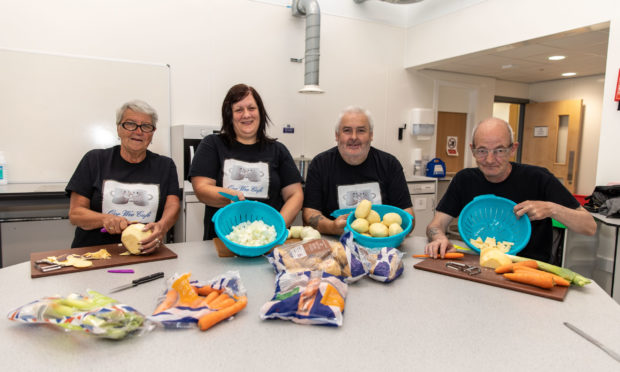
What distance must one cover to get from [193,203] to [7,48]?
6.32 feet

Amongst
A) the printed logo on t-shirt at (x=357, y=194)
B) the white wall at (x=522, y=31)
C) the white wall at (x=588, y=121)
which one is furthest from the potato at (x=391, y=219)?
the white wall at (x=588, y=121)

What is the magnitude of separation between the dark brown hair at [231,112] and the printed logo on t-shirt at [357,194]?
468 millimetres

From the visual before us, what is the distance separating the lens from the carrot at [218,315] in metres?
0.94

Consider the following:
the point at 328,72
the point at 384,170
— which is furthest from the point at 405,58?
the point at 384,170

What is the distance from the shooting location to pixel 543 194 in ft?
5.99

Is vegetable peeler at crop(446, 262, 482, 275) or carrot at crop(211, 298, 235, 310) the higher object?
vegetable peeler at crop(446, 262, 482, 275)

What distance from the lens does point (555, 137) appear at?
6086 millimetres

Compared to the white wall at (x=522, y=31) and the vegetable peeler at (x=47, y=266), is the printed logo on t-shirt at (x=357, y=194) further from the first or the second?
the white wall at (x=522, y=31)

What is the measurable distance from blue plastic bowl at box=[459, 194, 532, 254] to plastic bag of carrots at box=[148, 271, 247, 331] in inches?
39.5

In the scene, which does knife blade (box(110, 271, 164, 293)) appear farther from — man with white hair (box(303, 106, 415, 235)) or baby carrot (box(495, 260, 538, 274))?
baby carrot (box(495, 260, 538, 274))

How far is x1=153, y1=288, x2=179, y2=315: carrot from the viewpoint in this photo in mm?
1007

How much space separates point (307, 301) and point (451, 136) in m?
5.23

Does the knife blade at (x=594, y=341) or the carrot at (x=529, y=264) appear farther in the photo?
the carrot at (x=529, y=264)

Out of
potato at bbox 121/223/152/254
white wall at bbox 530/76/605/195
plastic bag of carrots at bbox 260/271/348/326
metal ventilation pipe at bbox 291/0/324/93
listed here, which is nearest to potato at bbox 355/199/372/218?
plastic bag of carrots at bbox 260/271/348/326
